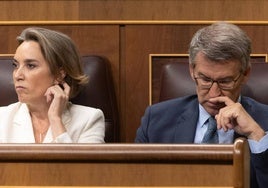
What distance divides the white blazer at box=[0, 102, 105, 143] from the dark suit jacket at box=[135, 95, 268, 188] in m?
0.13

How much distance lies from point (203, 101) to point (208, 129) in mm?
46

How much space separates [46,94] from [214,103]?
0.32 metres

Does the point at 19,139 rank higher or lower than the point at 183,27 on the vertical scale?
lower

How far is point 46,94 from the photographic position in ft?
4.04

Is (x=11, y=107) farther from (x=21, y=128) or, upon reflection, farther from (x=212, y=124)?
(x=212, y=124)

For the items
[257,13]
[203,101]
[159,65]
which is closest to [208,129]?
[203,101]

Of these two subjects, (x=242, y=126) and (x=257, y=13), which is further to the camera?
(x=257, y=13)

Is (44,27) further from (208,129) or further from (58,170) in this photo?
(58,170)

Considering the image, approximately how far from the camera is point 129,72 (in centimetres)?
138

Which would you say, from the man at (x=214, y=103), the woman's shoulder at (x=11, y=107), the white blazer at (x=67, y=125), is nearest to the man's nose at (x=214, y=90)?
the man at (x=214, y=103)

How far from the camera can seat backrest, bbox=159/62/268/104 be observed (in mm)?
1188

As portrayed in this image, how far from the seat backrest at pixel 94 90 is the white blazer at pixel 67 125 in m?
0.03

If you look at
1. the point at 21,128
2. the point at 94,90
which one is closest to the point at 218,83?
the point at 94,90

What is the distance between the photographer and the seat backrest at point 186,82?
3.90 feet
